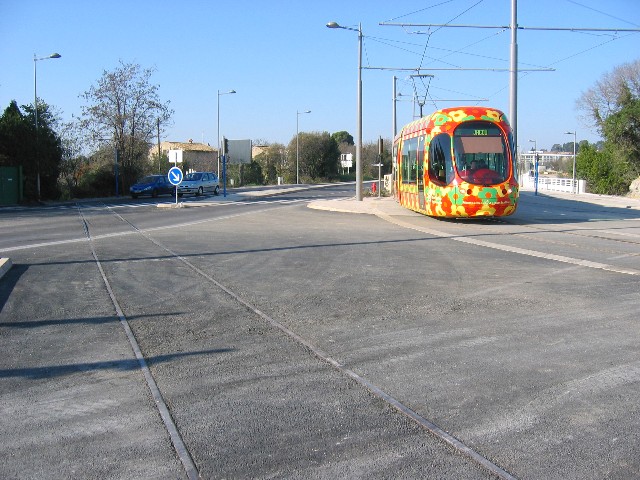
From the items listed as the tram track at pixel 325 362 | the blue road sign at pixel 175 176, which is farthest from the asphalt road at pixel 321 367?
the blue road sign at pixel 175 176

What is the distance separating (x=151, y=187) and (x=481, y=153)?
97.2 ft

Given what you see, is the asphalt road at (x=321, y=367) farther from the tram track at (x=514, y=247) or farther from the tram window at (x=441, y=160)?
the tram window at (x=441, y=160)

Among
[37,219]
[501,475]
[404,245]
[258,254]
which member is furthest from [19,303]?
[37,219]

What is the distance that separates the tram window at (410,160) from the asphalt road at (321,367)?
10.8 meters

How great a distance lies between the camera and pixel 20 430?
4875mm

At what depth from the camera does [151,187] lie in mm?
45969

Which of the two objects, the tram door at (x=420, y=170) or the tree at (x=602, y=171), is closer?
the tram door at (x=420, y=170)

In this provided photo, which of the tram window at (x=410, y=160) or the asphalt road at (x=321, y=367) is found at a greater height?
the tram window at (x=410, y=160)

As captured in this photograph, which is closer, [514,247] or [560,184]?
[514,247]

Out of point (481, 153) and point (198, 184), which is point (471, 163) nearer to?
point (481, 153)

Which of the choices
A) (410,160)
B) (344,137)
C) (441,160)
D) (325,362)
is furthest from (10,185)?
(344,137)

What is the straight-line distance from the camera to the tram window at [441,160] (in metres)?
21.2

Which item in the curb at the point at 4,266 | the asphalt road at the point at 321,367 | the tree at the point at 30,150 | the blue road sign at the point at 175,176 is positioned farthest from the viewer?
the tree at the point at 30,150

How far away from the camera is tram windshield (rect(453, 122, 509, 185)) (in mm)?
20969
